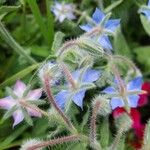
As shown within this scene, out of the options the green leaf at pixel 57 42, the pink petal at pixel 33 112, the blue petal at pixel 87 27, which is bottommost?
the pink petal at pixel 33 112

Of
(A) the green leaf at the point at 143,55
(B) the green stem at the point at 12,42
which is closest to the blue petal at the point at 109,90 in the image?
(B) the green stem at the point at 12,42

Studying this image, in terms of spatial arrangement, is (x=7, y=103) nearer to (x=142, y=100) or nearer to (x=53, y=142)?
(x=53, y=142)

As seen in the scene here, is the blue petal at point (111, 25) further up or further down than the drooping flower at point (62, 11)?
further up

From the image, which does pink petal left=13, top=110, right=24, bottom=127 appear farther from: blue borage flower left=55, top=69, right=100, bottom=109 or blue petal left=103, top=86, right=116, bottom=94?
blue petal left=103, top=86, right=116, bottom=94

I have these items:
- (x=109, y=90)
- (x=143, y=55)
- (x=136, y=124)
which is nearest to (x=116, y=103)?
(x=109, y=90)

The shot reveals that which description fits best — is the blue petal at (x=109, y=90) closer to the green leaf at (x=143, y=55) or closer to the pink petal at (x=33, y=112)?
the pink petal at (x=33, y=112)

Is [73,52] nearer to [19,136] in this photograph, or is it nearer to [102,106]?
Result: [102,106]

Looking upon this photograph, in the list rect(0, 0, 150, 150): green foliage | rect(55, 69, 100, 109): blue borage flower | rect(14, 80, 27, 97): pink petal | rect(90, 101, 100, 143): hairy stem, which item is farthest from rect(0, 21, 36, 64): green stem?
rect(90, 101, 100, 143): hairy stem
